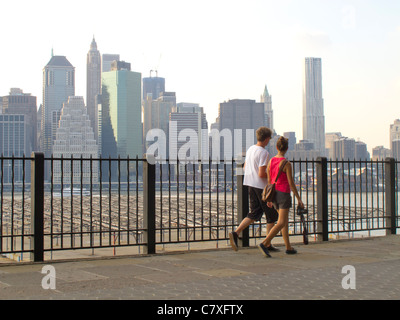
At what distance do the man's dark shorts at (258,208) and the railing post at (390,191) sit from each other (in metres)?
4.14

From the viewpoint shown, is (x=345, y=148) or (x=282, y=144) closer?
(x=282, y=144)

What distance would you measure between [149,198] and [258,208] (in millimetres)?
1619

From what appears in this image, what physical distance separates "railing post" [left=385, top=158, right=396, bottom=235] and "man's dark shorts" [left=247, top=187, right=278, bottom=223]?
414 cm

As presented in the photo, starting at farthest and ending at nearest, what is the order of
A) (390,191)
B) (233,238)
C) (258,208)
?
(390,191), (233,238), (258,208)

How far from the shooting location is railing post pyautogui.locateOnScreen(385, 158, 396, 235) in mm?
10492

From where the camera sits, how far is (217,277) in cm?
577

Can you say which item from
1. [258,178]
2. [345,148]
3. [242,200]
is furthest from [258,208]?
[345,148]

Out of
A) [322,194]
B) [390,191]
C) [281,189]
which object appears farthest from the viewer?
[390,191]

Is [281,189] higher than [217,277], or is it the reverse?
[281,189]

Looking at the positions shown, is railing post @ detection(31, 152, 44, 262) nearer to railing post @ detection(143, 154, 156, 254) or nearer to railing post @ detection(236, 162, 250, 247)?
railing post @ detection(143, 154, 156, 254)

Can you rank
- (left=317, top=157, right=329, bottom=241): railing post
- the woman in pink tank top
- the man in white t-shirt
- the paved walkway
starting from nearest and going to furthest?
the paved walkway
the woman in pink tank top
the man in white t-shirt
(left=317, top=157, right=329, bottom=241): railing post

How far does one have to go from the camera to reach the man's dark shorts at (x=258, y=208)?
7387mm

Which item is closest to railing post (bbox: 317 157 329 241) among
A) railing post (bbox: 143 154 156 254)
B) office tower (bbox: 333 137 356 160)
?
railing post (bbox: 143 154 156 254)

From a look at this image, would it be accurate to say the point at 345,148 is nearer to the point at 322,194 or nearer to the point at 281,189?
the point at 322,194
